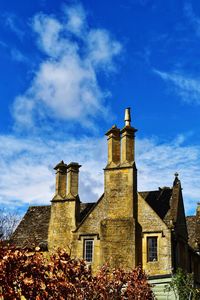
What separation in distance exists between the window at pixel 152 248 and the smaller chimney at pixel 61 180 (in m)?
6.81

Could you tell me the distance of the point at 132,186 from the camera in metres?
29.5

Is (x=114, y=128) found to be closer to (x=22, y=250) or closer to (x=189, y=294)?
(x=189, y=294)

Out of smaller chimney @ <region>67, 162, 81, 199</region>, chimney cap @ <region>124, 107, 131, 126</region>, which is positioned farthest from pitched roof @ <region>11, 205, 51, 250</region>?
chimney cap @ <region>124, 107, 131, 126</region>

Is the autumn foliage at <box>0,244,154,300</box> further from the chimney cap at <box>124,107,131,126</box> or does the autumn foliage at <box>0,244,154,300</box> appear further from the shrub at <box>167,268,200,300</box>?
the chimney cap at <box>124,107,131,126</box>

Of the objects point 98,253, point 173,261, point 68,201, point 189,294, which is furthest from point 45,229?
point 189,294

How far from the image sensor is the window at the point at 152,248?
2842 centimetres

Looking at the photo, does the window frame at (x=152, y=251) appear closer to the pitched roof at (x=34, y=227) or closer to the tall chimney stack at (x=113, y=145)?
the tall chimney stack at (x=113, y=145)

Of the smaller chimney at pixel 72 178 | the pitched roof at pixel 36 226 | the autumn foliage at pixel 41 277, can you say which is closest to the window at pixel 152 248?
the pitched roof at pixel 36 226

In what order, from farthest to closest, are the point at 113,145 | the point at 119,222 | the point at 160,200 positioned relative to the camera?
the point at 160,200, the point at 113,145, the point at 119,222

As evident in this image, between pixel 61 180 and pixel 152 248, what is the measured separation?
8.02m

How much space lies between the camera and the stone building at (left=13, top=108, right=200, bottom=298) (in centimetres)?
2827

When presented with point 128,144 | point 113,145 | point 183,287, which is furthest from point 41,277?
point 113,145

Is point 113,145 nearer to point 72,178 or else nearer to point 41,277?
point 72,178

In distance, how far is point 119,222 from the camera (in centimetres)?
2897
